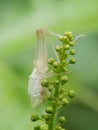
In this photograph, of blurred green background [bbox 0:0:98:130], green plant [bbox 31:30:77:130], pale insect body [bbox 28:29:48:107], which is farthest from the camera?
blurred green background [bbox 0:0:98:130]

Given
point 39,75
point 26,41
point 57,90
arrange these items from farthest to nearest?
point 26,41 → point 39,75 → point 57,90

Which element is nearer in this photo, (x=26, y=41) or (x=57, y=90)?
(x=57, y=90)

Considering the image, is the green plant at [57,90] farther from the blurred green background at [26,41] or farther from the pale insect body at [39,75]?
the blurred green background at [26,41]

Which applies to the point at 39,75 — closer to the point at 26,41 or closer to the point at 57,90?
the point at 57,90

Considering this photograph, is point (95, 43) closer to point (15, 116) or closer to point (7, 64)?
point (7, 64)

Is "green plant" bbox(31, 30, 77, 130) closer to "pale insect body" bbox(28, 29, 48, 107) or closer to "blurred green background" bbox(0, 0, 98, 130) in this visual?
"pale insect body" bbox(28, 29, 48, 107)

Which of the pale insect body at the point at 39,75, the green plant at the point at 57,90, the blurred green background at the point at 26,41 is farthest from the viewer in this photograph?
the blurred green background at the point at 26,41

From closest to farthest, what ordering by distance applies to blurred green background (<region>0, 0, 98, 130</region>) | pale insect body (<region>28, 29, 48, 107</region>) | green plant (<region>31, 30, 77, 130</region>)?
green plant (<region>31, 30, 77, 130</region>) → pale insect body (<region>28, 29, 48, 107</region>) → blurred green background (<region>0, 0, 98, 130</region>)

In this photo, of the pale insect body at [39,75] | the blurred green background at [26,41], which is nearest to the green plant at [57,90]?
the pale insect body at [39,75]

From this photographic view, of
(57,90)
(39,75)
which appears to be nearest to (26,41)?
(39,75)

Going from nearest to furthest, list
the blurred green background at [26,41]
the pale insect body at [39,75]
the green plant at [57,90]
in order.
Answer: the green plant at [57,90] → the pale insect body at [39,75] → the blurred green background at [26,41]

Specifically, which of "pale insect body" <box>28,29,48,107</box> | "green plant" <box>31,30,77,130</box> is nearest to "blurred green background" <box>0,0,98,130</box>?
"pale insect body" <box>28,29,48,107</box>

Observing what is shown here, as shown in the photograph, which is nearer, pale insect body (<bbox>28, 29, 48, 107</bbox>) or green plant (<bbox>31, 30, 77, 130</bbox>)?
green plant (<bbox>31, 30, 77, 130</bbox>)
